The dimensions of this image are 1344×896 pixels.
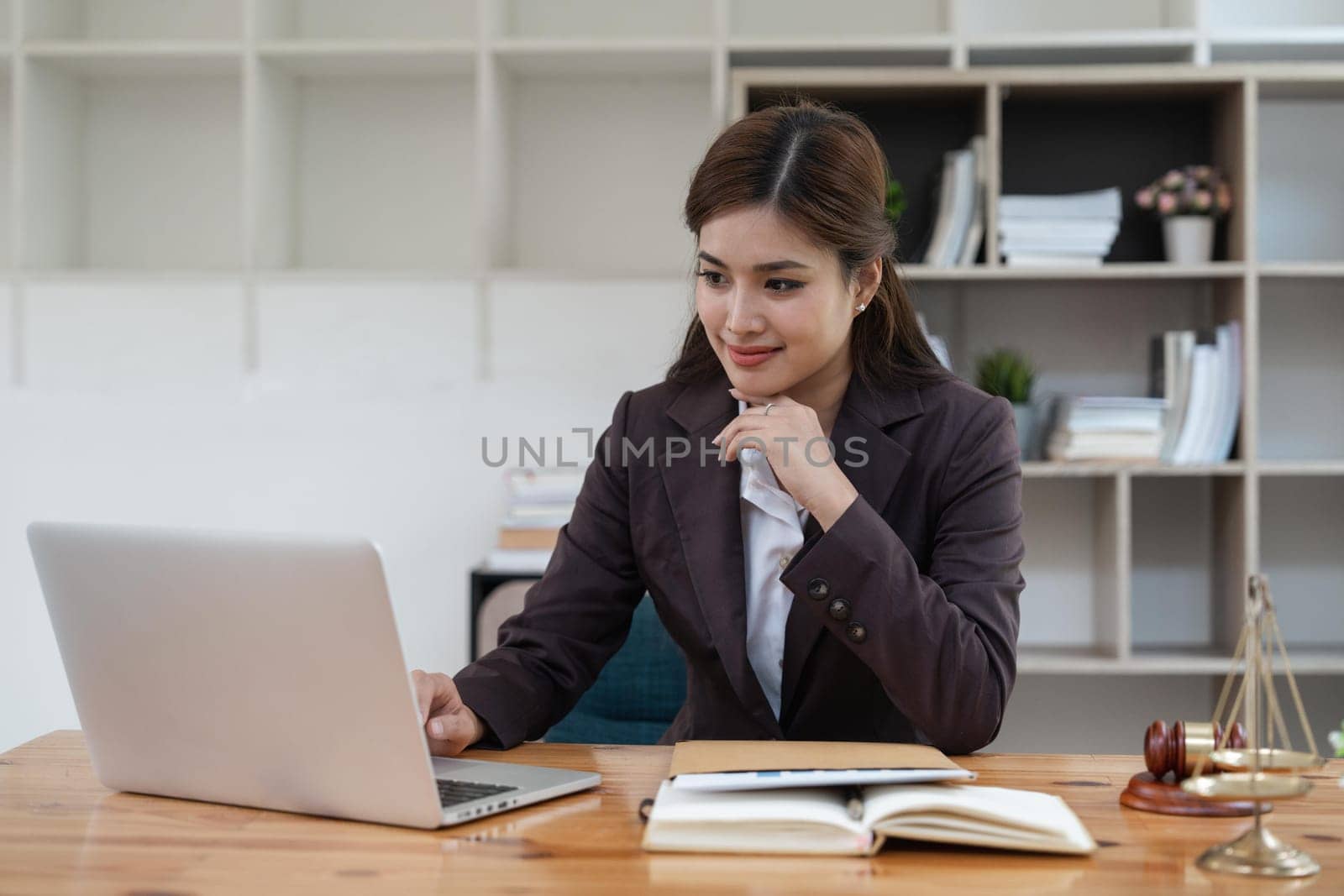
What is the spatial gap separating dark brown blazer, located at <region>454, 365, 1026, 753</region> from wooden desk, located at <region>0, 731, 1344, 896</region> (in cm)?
21

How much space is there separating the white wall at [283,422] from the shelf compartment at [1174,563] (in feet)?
4.15

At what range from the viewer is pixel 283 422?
10.2 feet

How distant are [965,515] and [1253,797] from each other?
67 centimetres

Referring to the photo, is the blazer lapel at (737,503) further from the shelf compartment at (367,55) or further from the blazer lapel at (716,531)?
the shelf compartment at (367,55)

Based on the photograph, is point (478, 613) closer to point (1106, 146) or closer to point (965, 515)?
point (965, 515)

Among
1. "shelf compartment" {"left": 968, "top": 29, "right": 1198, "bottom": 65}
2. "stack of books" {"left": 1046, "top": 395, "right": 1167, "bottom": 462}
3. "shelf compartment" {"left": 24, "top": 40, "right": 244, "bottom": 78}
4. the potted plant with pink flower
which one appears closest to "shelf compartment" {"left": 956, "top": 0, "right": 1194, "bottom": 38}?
"shelf compartment" {"left": 968, "top": 29, "right": 1198, "bottom": 65}

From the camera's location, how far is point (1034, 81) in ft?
9.10

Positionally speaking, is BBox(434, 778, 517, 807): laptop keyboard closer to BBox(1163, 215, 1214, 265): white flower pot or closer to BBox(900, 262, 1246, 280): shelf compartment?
BBox(900, 262, 1246, 280): shelf compartment

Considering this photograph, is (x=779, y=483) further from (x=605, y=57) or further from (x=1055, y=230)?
(x=605, y=57)

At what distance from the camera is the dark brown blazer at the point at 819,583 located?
4.40 ft

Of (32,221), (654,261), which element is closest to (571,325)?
(654,261)

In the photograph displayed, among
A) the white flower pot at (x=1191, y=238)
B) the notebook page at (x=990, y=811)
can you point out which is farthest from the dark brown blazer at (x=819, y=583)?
the white flower pot at (x=1191, y=238)

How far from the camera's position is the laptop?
0.97 meters

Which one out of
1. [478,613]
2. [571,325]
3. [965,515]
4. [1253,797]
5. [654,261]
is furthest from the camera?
[654,261]
